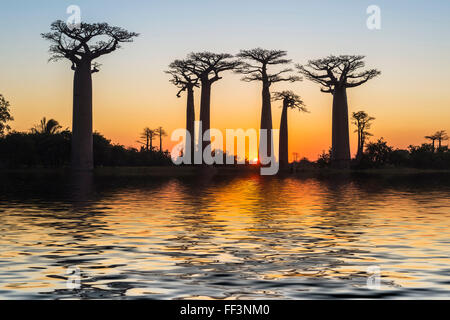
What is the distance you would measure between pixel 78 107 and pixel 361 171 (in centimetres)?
3459

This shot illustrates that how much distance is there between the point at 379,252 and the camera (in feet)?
49.8

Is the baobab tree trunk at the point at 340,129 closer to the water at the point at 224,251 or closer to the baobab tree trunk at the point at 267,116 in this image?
the baobab tree trunk at the point at 267,116

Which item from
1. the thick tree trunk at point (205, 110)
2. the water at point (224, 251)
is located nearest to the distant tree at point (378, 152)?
the thick tree trunk at point (205, 110)

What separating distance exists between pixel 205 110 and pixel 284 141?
9977 millimetres

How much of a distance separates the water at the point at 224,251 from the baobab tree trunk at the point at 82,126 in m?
44.3

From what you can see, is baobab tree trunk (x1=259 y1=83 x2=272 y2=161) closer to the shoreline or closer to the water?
the shoreline

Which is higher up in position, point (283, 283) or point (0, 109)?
point (0, 109)

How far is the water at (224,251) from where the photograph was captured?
11.0 m

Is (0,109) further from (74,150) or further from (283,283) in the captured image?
(283,283)

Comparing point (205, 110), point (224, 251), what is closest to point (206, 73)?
point (205, 110)

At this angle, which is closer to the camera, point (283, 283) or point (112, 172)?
point (283, 283)

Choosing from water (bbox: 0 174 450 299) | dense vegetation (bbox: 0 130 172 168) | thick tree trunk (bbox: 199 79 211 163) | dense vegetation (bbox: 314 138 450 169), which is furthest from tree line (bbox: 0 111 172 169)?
water (bbox: 0 174 450 299)
